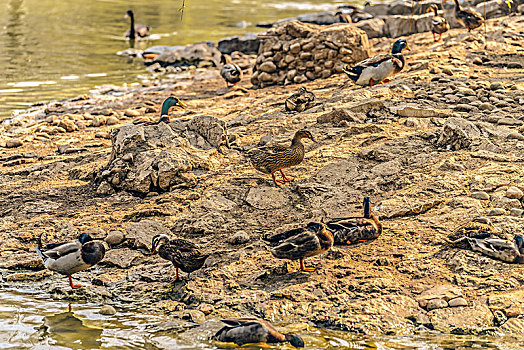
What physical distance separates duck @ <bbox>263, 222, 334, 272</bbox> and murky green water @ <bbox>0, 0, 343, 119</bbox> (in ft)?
13.2

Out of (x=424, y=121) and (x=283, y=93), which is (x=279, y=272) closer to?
(x=424, y=121)

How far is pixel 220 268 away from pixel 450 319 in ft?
8.03

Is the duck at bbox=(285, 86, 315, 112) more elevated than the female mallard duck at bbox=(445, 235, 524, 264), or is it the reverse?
the duck at bbox=(285, 86, 315, 112)

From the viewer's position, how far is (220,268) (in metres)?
6.75

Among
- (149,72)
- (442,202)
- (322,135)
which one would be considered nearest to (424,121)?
(322,135)

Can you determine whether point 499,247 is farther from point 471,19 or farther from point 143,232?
point 471,19

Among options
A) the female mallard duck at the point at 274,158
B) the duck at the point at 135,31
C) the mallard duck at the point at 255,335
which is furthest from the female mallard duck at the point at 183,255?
the duck at the point at 135,31

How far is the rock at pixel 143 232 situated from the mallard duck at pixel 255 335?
7.33 feet

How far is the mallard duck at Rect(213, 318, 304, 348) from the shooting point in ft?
17.3

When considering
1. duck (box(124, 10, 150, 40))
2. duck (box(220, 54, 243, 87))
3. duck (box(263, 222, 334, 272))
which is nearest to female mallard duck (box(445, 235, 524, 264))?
duck (box(263, 222, 334, 272))

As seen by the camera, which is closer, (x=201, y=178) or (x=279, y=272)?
(x=279, y=272)

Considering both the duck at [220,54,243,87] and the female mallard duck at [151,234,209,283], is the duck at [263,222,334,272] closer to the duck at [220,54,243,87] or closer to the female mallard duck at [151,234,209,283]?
the female mallard duck at [151,234,209,283]

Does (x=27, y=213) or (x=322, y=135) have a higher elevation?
(x=322, y=135)

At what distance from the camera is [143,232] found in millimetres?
7492
